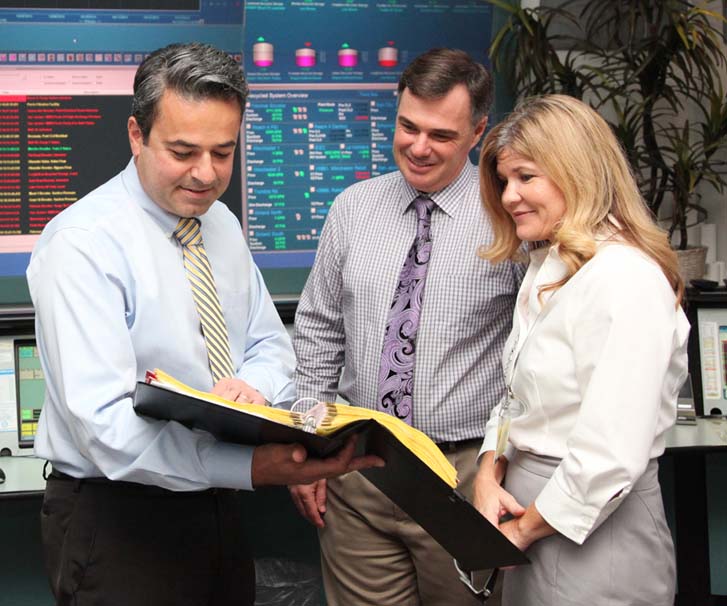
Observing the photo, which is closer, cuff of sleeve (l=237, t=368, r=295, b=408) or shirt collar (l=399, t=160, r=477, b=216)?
cuff of sleeve (l=237, t=368, r=295, b=408)

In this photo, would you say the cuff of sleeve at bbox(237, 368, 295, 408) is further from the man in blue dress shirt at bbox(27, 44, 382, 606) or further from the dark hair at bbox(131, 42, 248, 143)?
the dark hair at bbox(131, 42, 248, 143)

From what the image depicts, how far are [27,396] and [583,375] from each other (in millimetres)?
1919

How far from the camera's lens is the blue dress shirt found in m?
1.49

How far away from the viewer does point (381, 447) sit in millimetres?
1406

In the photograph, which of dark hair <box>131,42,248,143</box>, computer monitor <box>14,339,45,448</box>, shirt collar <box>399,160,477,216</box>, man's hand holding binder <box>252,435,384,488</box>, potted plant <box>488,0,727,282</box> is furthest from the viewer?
potted plant <box>488,0,727,282</box>

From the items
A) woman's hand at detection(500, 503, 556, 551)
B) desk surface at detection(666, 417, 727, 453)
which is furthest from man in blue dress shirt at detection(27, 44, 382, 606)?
desk surface at detection(666, 417, 727, 453)

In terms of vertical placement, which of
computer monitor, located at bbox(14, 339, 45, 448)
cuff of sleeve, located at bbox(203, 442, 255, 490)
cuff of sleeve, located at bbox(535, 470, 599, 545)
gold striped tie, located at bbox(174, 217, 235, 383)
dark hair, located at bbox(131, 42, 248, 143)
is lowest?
computer monitor, located at bbox(14, 339, 45, 448)

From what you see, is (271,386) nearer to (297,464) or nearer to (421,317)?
(297,464)

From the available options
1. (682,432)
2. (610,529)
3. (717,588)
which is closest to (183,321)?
(610,529)

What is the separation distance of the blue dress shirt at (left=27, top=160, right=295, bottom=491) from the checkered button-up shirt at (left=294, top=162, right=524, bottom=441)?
0.50 metres

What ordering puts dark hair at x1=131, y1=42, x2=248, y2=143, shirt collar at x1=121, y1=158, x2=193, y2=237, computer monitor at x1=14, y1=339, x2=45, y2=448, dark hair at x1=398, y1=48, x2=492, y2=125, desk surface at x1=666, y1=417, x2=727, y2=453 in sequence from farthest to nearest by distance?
1. computer monitor at x1=14, y1=339, x2=45, y2=448
2. desk surface at x1=666, y1=417, x2=727, y2=453
3. dark hair at x1=398, y1=48, x2=492, y2=125
4. shirt collar at x1=121, y1=158, x2=193, y2=237
5. dark hair at x1=131, y1=42, x2=248, y2=143

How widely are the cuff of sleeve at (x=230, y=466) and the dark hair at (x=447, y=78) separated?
103 centimetres

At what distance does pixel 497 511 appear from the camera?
5.66 ft

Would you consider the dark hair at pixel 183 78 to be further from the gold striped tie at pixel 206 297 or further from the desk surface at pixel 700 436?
the desk surface at pixel 700 436
